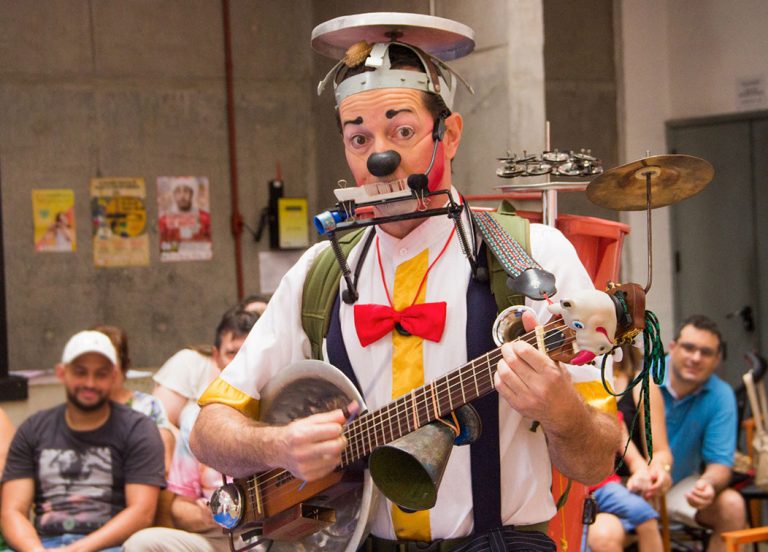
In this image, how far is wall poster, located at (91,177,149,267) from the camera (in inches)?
243

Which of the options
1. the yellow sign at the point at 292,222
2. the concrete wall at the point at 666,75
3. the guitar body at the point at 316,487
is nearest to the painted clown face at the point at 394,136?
the guitar body at the point at 316,487

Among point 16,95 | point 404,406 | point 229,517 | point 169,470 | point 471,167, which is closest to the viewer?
point 404,406

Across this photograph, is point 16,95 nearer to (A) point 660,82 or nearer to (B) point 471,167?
(B) point 471,167

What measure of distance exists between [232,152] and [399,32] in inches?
183

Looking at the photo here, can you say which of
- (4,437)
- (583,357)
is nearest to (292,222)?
(4,437)

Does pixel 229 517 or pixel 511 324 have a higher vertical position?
pixel 511 324

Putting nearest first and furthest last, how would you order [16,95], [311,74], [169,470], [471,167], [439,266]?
[439,266]
[169,470]
[471,167]
[16,95]
[311,74]

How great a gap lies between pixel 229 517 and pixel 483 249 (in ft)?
2.56

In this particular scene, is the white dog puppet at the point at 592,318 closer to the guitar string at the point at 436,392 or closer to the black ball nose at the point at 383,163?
the guitar string at the point at 436,392

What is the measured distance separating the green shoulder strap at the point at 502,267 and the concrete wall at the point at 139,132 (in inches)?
185

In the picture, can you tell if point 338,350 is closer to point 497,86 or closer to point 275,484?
point 275,484

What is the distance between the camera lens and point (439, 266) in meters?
1.94

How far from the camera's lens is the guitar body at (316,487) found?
1.88 metres

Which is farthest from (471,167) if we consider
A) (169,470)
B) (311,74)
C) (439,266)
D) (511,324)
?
(511,324)
